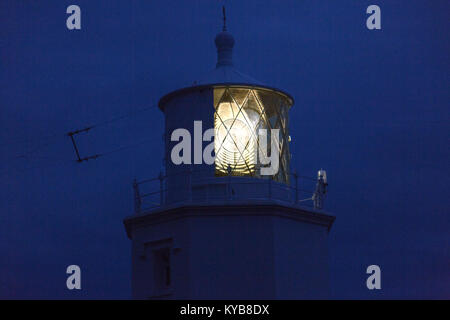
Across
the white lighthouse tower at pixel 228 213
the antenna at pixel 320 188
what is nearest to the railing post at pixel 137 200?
the white lighthouse tower at pixel 228 213

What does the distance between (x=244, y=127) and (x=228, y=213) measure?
7.45 ft

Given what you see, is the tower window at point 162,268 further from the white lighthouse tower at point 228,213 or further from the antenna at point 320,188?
the antenna at point 320,188

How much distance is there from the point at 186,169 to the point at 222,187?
1025 mm

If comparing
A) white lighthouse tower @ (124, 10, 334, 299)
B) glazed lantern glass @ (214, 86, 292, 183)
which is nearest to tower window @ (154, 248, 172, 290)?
white lighthouse tower @ (124, 10, 334, 299)

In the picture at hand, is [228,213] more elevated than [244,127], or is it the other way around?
[244,127]

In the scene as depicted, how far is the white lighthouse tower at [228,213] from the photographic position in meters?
21.2

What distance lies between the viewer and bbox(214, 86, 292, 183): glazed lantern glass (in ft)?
72.9

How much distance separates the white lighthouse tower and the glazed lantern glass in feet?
0.08

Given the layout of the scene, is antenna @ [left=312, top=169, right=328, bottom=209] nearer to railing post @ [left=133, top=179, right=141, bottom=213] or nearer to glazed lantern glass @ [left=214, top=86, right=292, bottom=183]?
glazed lantern glass @ [left=214, top=86, right=292, bottom=183]

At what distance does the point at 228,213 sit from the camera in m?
21.4

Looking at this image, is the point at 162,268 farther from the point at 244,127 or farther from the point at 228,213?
the point at 244,127

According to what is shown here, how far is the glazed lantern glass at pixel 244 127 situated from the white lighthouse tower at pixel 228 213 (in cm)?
2

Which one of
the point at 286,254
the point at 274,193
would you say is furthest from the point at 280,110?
the point at 286,254
